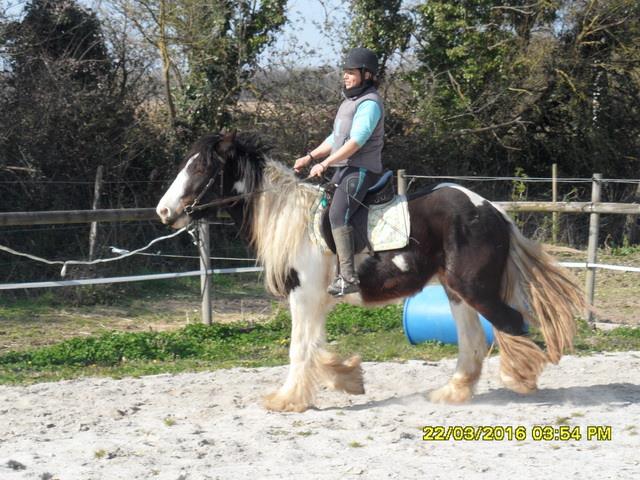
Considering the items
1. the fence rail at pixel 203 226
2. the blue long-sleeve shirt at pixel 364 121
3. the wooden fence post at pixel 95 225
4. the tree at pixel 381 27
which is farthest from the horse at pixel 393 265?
the tree at pixel 381 27

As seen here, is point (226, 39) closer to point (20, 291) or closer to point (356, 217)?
point (20, 291)

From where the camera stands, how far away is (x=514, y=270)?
6.04 metres

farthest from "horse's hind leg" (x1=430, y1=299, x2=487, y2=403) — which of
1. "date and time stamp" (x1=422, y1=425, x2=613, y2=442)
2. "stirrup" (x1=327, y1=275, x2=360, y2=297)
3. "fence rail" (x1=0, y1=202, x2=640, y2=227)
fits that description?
"fence rail" (x1=0, y1=202, x2=640, y2=227)

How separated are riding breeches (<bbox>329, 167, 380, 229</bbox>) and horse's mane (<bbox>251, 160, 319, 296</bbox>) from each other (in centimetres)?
26

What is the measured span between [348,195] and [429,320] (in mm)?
2532

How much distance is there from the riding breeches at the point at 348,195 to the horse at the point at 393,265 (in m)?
0.28

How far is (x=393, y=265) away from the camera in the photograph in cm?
593

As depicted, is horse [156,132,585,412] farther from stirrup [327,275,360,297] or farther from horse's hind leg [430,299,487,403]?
stirrup [327,275,360,297]

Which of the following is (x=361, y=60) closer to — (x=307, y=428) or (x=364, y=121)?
(x=364, y=121)

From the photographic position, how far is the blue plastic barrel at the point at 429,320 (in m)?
7.88

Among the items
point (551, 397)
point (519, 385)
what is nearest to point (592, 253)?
point (551, 397)

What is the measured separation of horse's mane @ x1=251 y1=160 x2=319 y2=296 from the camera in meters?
5.90

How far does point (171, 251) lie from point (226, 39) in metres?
3.95

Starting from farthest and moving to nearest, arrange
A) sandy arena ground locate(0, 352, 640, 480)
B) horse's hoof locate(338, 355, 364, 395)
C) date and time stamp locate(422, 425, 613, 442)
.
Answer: horse's hoof locate(338, 355, 364, 395)
date and time stamp locate(422, 425, 613, 442)
sandy arena ground locate(0, 352, 640, 480)
